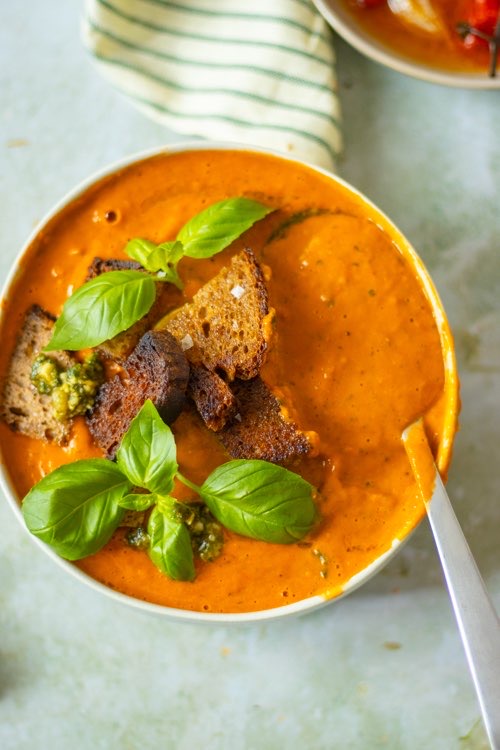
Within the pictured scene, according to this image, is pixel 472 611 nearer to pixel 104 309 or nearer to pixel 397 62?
pixel 104 309

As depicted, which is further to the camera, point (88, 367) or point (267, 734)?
point (267, 734)

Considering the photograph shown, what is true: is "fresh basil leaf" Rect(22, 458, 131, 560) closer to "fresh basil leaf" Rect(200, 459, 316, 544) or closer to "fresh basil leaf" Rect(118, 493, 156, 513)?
"fresh basil leaf" Rect(118, 493, 156, 513)

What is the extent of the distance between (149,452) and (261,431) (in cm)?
30

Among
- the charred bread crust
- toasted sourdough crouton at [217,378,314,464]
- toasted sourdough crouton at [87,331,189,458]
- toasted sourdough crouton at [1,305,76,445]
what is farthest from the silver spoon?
toasted sourdough crouton at [1,305,76,445]

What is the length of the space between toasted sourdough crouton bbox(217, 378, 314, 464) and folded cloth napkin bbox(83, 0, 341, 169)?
2.69 feet

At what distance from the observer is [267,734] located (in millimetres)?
2883

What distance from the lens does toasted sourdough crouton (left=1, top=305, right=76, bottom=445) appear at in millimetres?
2523

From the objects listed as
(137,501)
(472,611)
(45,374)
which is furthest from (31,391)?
(472,611)

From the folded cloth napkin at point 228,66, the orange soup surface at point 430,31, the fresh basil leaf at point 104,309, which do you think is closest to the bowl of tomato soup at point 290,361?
the fresh basil leaf at point 104,309

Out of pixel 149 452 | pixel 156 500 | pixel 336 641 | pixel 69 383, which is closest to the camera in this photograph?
pixel 149 452

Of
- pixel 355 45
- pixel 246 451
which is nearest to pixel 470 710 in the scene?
Result: pixel 246 451

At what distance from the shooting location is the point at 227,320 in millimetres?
2473

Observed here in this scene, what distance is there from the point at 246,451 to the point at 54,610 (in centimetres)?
90

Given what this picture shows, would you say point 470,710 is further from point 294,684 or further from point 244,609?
point 244,609
